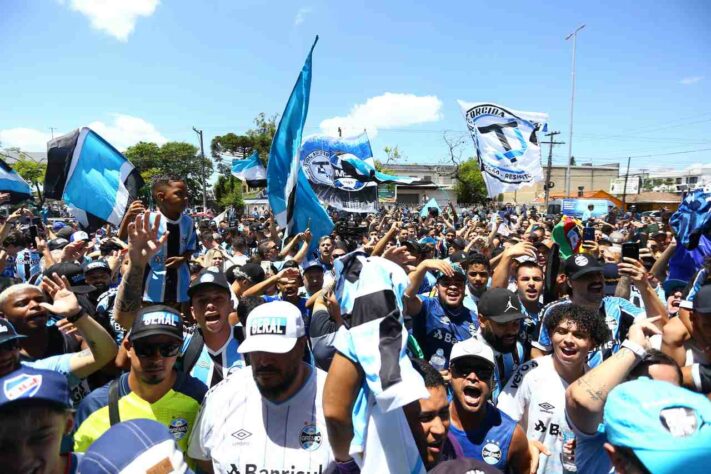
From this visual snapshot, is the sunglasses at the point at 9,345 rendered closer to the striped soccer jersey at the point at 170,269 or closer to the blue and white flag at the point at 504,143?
the striped soccer jersey at the point at 170,269

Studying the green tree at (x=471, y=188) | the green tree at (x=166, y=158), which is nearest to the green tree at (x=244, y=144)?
the green tree at (x=166, y=158)

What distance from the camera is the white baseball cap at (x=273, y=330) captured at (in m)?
2.14

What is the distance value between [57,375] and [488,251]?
7.82m

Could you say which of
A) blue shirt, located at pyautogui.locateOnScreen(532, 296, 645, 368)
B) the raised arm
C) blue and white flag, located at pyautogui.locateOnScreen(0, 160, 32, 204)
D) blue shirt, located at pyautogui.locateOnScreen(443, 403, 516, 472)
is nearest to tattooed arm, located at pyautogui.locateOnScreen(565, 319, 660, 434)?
blue shirt, located at pyautogui.locateOnScreen(443, 403, 516, 472)

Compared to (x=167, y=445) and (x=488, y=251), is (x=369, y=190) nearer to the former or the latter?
(x=488, y=251)

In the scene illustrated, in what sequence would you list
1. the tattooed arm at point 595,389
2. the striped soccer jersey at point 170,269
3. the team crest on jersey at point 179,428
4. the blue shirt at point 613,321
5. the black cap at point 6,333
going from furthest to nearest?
the striped soccer jersey at point 170,269 < the blue shirt at point 613,321 < the team crest on jersey at point 179,428 < the black cap at point 6,333 < the tattooed arm at point 595,389

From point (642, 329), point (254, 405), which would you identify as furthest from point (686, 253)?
Result: point (254, 405)

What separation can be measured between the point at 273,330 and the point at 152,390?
0.84 meters

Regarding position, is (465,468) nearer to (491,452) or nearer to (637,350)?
(491,452)

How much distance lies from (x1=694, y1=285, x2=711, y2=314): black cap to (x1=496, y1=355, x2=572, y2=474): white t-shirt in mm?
828

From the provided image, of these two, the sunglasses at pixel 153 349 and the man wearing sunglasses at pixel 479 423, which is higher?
A: the sunglasses at pixel 153 349

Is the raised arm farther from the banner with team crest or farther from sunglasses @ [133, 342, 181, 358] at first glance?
the banner with team crest

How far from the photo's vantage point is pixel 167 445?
1.39 metres

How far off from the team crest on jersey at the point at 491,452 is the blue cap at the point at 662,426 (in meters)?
1.11
